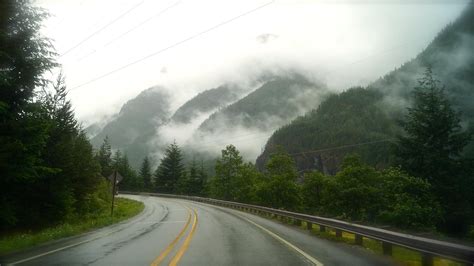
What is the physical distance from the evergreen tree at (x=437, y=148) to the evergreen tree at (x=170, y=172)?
7469 centimetres

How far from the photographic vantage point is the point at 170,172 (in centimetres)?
10225

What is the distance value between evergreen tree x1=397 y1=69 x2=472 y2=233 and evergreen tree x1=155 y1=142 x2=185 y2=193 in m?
74.7

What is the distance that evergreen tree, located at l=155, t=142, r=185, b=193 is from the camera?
101562mm

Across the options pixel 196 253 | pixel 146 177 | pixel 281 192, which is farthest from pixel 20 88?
pixel 146 177

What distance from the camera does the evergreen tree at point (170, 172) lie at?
102 metres

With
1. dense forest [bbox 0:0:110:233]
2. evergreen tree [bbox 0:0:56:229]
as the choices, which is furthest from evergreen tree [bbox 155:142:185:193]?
evergreen tree [bbox 0:0:56:229]

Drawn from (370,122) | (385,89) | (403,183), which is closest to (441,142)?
(403,183)

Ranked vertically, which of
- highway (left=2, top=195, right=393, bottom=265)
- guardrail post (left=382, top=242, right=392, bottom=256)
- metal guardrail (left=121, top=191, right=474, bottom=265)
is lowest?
highway (left=2, top=195, right=393, bottom=265)

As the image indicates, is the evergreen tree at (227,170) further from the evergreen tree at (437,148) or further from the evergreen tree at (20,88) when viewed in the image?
the evergreen tree at (20,88)

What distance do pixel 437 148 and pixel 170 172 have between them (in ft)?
257

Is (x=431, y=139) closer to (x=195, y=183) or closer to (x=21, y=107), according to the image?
(x=21, y=107)

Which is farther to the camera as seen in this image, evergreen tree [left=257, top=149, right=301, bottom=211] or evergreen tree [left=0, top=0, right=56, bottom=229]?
evergreen tree [left=257, top=149, right=301, bottom=211]

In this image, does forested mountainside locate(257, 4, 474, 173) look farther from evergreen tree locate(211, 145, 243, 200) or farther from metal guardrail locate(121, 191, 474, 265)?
metal guardrail locate(121, 191, 474, 265)

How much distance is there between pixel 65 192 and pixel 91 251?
1152cm
